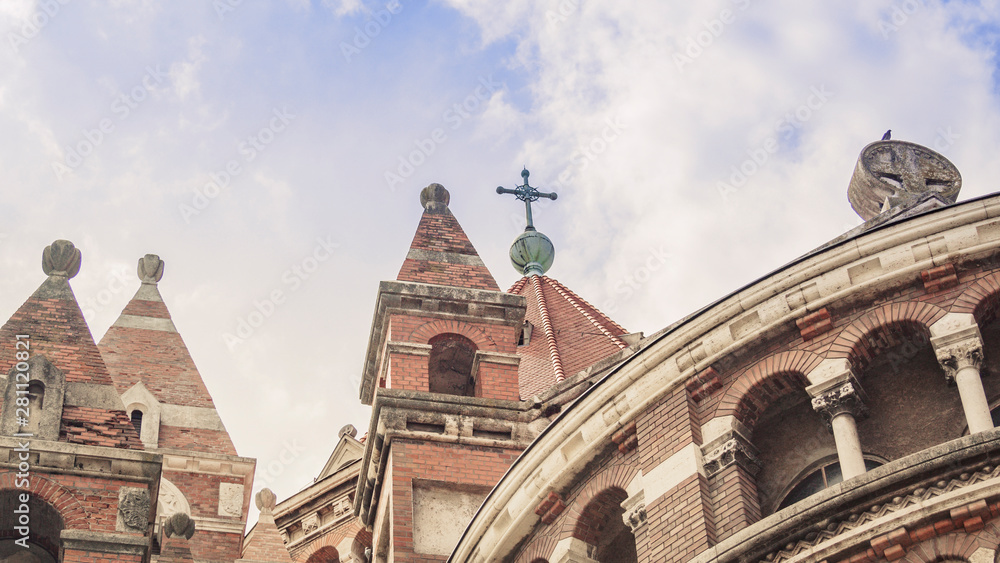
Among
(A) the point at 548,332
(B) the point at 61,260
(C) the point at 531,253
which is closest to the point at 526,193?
(C) the point at 531,253

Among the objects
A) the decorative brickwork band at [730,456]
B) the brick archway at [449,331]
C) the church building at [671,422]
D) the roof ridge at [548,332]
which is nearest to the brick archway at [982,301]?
the church building at [671,422]

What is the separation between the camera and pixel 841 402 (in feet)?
56.6

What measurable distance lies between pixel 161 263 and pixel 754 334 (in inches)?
806

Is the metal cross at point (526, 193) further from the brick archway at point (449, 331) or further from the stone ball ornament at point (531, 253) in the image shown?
the brick archway at point (449, 331)

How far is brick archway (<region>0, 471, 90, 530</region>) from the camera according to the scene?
2092 centimetres

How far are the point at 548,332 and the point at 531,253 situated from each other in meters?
6.57

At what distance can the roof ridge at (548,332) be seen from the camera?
29.4 metres

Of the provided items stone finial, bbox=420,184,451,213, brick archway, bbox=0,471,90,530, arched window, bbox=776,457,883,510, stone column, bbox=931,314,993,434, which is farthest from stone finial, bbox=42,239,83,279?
stone column, bbox=931,314,993,434

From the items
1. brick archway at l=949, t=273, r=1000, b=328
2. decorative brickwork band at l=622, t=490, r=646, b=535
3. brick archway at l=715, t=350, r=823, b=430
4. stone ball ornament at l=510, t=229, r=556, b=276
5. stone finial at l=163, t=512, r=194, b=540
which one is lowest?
decorative brickwork band at l=622, t=490, r=646, b=535

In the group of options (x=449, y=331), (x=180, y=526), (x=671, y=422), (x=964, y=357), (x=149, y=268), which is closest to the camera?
(x=964, y=357)

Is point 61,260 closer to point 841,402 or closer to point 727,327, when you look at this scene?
point 727,327

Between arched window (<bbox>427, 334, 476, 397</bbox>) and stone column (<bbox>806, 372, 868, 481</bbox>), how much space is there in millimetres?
9316

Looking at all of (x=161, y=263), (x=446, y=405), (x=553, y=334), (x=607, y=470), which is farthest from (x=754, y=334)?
(x=161, y=263)

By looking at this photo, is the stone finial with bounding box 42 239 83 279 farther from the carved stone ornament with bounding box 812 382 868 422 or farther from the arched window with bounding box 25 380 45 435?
the carved stone ornament with bounding box 812 382 868 422
